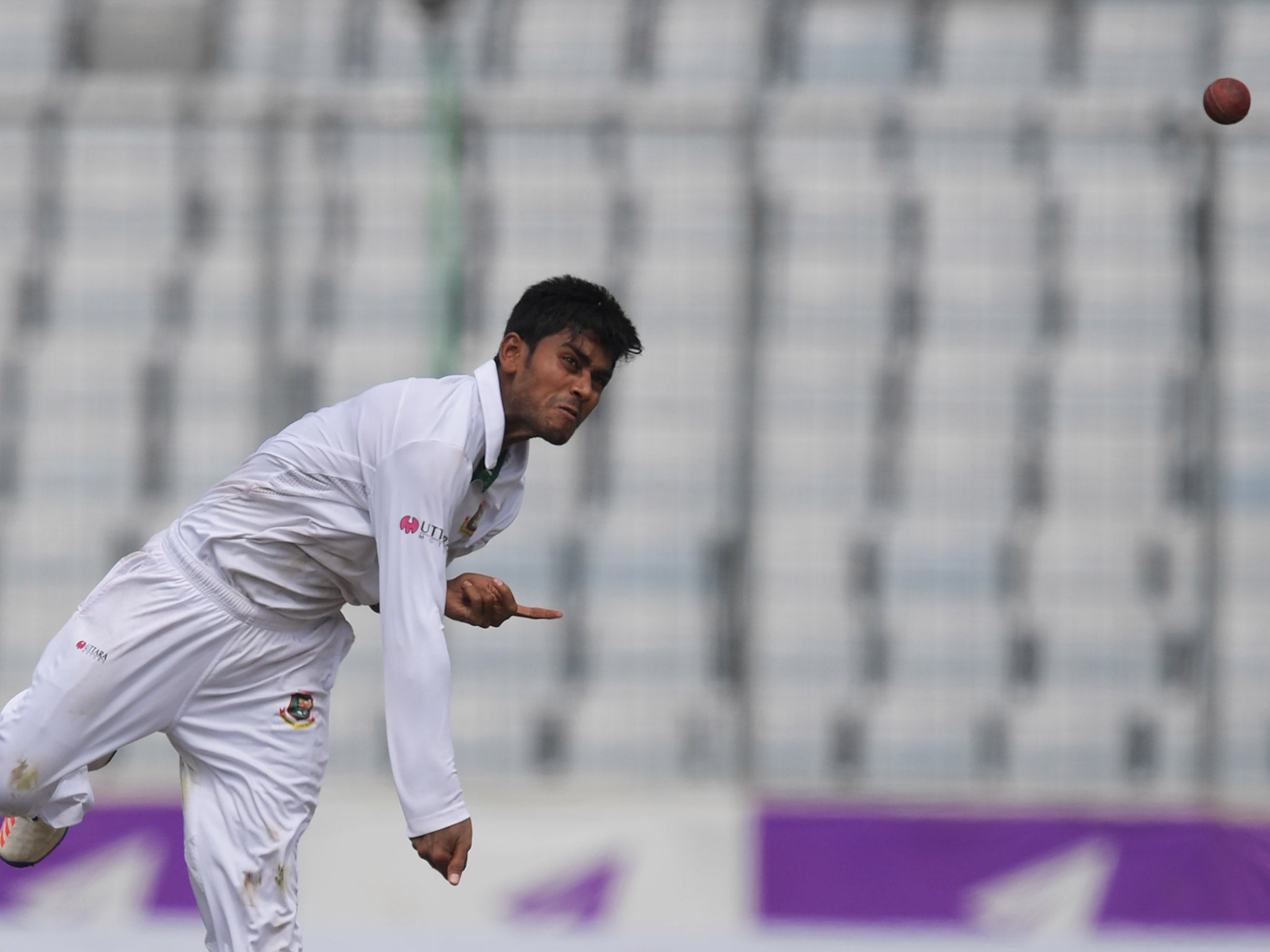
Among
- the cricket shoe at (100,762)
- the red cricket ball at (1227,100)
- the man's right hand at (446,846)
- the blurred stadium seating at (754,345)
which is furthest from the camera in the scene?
the blurred stadium seating at (754,345)

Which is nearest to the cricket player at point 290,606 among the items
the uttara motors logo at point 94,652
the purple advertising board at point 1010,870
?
the uttara motors logo at point 94,652

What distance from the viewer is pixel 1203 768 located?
720 cm

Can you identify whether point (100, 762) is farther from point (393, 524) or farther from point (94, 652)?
point (393, 524)

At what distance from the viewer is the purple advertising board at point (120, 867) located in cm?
617

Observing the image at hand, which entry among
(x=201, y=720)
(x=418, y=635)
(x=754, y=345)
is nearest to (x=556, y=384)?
(x=418, y=635)

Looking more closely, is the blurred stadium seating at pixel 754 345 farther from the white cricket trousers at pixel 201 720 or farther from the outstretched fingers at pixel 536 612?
the outstretched fingers at pixel 536 612

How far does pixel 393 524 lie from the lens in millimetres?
3273

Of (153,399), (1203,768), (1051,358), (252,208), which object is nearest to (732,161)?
(1051,358)

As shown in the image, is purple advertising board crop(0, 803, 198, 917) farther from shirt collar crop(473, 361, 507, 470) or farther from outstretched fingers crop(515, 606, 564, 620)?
shirt collar crop(473, 361, 507, 470)

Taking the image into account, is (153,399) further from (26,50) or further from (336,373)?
(26,50)

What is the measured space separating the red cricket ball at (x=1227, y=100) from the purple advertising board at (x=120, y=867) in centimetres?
410

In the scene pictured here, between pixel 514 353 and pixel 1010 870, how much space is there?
3607 mm

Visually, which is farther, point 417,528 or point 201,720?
point 201,720

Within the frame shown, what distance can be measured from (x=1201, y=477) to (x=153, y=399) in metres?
4.48
